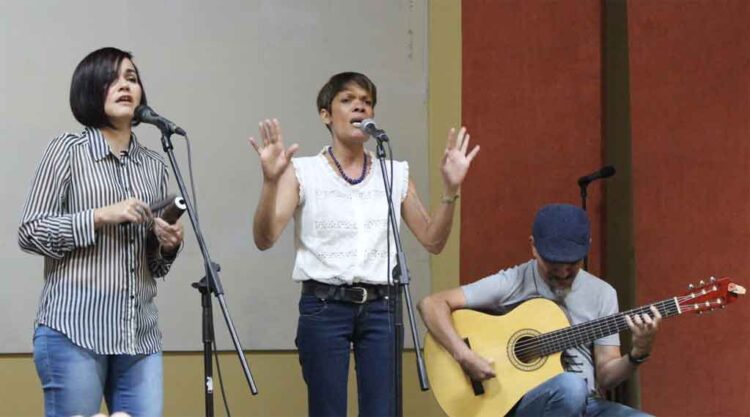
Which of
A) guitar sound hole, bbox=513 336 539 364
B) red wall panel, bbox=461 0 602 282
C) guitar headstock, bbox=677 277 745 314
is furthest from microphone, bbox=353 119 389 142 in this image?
red wall panel, bbox=461 0 602 282

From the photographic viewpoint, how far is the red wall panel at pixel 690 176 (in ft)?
15.1

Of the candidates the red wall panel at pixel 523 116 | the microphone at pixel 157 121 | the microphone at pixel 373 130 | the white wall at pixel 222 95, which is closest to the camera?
the microphone at pixel 157 121

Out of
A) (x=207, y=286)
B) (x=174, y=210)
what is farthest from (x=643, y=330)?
(x=174, y=210)

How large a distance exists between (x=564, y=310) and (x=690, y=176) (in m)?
1.46

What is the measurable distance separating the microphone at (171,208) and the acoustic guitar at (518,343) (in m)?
1.27

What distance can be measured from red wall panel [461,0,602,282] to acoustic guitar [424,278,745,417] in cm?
96

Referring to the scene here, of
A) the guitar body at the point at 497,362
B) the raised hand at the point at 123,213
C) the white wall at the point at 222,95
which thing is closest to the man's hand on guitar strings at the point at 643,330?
the guitar body at the point at 497,362

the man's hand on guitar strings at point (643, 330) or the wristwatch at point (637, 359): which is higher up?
the man's hand on guitar strings at point (643, 330)

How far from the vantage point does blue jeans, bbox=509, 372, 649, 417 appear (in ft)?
10.9

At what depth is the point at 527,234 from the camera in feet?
15.2

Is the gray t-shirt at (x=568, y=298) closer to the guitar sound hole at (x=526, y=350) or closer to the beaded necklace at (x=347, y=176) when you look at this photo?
the guitar sound hole at (x=526, y=350)

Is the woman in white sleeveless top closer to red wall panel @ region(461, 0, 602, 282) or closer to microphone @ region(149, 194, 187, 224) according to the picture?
microphone @ region(149, 194, 187, 224)

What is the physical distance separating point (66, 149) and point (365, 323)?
1027mm

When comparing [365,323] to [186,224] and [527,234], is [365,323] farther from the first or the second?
[527,234]
